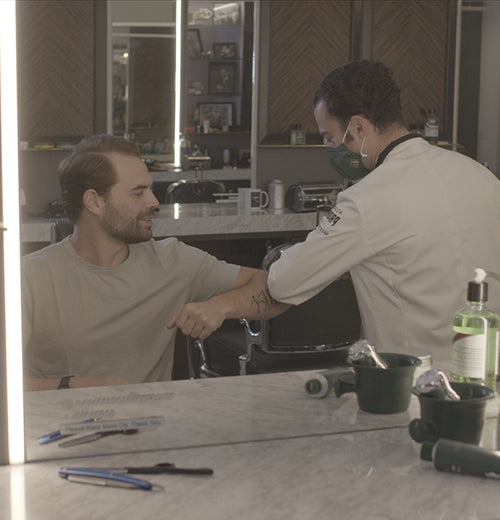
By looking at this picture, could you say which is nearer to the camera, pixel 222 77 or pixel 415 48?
pixel 415 48

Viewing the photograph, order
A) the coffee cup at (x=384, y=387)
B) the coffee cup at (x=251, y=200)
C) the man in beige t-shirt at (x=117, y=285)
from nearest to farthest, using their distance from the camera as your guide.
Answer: the coffee cup at (x=384, y=387), the man in beige t-shirt at (x=117, y=285), the coffee cup at (x=251, y=200)

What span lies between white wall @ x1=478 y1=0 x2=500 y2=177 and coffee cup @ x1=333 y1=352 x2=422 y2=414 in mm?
466

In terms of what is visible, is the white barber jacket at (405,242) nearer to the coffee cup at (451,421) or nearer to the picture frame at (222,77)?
the coffee cup at (451,421)

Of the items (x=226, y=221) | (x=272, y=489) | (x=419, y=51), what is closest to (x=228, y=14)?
(x=226, y=221)

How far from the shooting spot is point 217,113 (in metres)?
5.05

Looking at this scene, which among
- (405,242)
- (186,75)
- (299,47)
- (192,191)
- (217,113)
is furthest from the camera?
(186,75)

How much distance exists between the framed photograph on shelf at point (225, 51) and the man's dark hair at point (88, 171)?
314 cm

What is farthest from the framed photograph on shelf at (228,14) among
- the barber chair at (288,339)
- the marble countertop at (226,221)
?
the barber chair at (288,339)

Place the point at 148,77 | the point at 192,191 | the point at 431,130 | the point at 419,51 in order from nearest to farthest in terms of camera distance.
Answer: the point at 431,130, the point at 419,51, the point at 192,191, the point at 148,77

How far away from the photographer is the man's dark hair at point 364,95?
1.73 meters

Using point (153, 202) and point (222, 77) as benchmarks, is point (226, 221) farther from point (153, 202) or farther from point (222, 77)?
point (153, 202)

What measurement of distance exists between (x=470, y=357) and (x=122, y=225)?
75 centimetres

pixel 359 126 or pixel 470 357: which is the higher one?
pixel 359 126

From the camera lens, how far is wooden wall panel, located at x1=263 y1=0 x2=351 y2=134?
3381 millimetres
